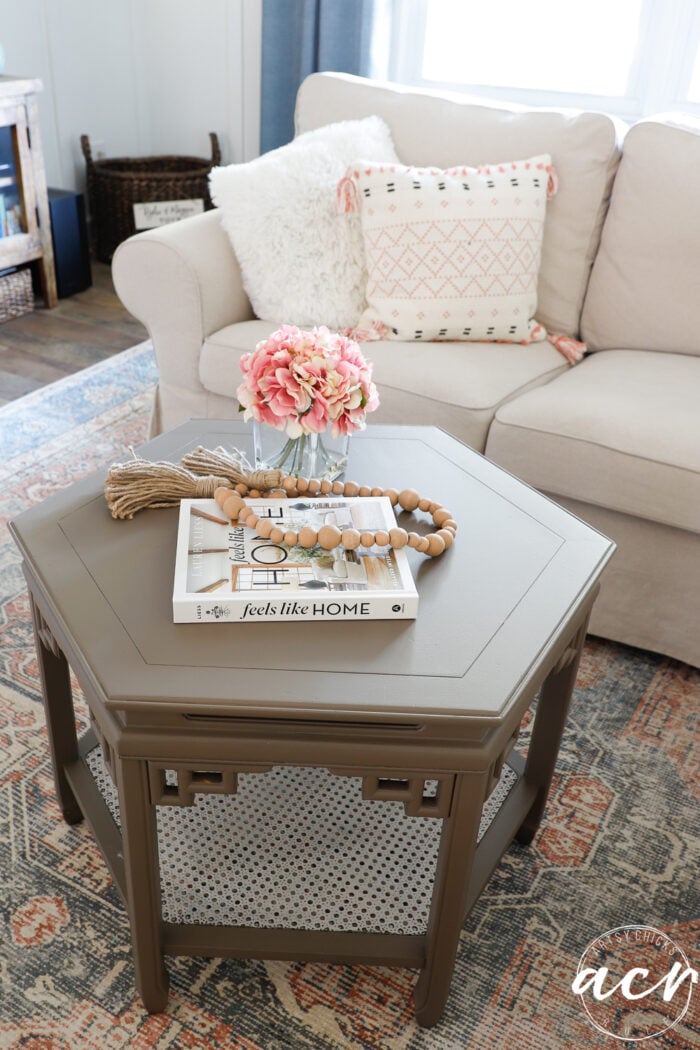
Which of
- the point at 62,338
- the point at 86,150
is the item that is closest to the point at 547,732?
the point at 62,338

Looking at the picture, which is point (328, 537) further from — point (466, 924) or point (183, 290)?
point (183, 290)

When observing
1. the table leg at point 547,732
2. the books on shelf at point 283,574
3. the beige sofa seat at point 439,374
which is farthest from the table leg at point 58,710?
the beige sofa seat at point 439,374

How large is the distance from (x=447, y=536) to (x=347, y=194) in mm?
1152

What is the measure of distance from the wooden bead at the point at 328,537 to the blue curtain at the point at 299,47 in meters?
2.48

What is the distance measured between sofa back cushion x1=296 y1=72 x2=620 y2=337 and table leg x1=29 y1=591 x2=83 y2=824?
1.45m

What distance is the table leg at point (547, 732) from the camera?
124 cm

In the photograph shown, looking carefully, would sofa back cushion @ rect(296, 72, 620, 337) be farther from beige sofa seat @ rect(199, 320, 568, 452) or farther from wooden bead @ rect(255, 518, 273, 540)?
wooden bead @ rect(255, 518, 273, 540)

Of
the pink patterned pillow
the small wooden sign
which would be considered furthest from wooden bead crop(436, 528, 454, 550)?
the small wooden sign

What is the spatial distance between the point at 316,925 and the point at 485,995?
9.3 inches

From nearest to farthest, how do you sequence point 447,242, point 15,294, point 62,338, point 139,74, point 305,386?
point 305,386 → point 447,242 → point 62,338 → point 15,294 → point 139,74

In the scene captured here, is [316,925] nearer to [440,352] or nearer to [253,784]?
[253,784]

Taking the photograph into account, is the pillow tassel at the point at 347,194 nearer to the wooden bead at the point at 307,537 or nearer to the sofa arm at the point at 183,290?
the sofa arm at the point at 183,290

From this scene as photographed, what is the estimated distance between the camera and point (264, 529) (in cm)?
108

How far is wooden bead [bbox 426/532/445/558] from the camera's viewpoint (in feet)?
3.68
